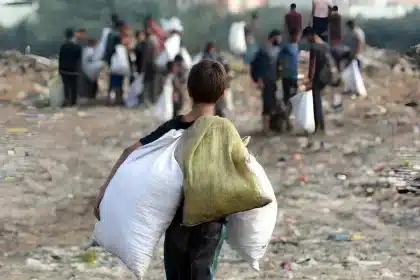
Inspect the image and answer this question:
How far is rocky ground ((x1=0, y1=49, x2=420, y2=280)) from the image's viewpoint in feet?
16.9

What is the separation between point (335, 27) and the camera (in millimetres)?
8109

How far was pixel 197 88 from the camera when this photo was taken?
10.5 feet

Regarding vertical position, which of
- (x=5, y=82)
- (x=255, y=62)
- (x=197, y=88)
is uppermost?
(x=197, y=88)

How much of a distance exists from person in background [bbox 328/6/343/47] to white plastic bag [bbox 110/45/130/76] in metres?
2.89

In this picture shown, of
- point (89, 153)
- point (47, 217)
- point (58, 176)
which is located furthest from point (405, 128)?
point (47, 217)

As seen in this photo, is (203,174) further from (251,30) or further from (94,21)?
(94,21)

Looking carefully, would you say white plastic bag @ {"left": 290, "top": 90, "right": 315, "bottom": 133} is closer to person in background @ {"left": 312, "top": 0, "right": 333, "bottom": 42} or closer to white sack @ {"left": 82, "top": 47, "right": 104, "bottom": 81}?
person in background @ {"left": 312, "top": 0, "right": 333, "bottom": 42}

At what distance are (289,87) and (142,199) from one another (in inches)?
242

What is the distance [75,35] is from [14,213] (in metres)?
6.55

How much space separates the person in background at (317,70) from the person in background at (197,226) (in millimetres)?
4898

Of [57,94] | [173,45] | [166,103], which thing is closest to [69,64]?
[57,94]

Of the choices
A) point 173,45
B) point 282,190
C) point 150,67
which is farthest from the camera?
point 173,45

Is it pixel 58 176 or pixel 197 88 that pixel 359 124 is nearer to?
pixel 58 176

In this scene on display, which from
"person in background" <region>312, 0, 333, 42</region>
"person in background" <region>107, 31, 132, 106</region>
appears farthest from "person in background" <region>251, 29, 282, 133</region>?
"person in background" <region>312, 0, 333, 42</region>
